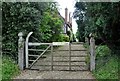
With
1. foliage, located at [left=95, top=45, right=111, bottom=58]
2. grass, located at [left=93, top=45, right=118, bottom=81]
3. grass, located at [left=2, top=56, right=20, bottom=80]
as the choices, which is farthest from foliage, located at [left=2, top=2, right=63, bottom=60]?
grass, located at [left=93, top=45, right=118, bottom=81]

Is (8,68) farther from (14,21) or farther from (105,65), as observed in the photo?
(105,65)

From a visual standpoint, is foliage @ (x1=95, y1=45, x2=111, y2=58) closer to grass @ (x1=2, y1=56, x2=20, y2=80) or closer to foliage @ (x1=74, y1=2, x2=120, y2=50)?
→ foliage @ (x1=74, y1=2, x2=120, y2=50)

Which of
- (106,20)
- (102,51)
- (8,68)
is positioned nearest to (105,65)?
(102,51)

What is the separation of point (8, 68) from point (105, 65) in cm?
349

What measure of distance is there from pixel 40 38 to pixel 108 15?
464 centimetres

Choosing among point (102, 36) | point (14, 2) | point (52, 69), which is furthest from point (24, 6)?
point (102, 36)

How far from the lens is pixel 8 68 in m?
8.35

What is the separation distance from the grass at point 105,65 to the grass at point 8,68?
2853mm

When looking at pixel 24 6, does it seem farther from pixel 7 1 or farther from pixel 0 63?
pixel 0 63

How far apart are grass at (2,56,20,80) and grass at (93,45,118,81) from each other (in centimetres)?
285

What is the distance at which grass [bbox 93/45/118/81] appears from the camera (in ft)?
24.9

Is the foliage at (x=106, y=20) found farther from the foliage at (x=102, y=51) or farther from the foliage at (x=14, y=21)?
the foliage at (x=14, y=21)

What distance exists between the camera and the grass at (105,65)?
760 centimetres

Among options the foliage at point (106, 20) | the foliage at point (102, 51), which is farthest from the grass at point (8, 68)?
the foliage at point (102, 51)
